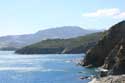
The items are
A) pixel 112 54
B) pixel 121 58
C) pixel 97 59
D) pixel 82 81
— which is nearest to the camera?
pixel 82 81

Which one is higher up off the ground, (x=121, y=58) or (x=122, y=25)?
(x=122, y=25)

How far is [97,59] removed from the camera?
17700 centimetres

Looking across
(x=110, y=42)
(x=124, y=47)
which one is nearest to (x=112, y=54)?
(x=124, y=47)

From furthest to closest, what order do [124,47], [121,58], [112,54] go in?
[112,54] < [124,47] < [121,58]

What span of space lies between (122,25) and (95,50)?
20.0m

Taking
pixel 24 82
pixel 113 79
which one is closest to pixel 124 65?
pixel 24 82

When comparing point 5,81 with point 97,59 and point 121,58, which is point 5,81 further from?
point 97,59

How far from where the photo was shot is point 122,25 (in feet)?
613

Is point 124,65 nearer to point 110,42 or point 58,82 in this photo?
point 58,82

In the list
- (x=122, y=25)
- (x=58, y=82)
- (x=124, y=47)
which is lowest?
(x=58, y=82)

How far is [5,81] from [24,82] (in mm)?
9194

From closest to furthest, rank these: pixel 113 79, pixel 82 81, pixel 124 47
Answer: pixel 113 79
pixel 82 81
pixel 124 47

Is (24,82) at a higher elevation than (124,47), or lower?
lower

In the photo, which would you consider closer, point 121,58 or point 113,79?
point 113,79
